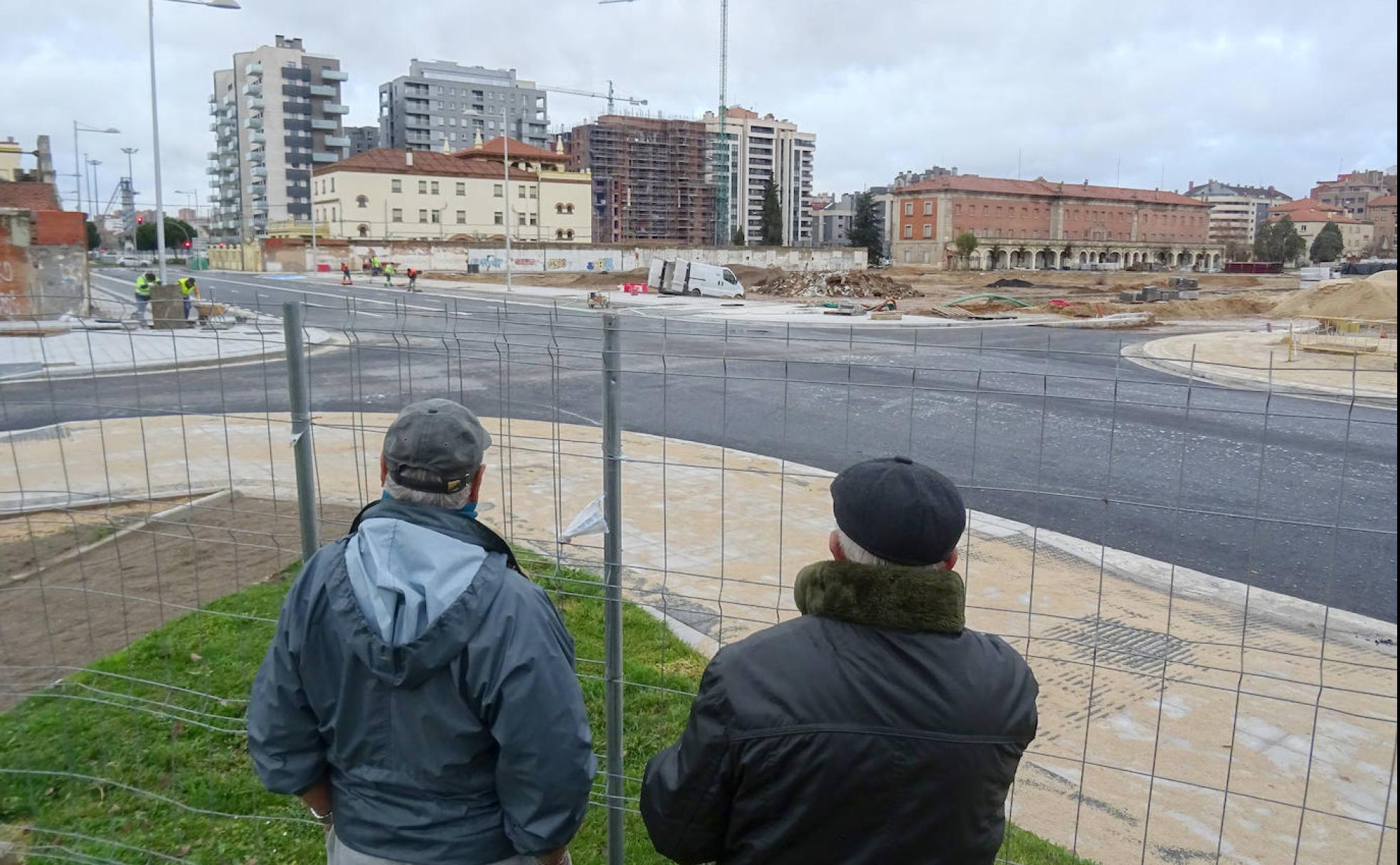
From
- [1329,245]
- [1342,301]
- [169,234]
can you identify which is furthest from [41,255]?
[1329,245]

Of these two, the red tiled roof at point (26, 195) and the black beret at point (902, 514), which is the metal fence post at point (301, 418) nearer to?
the black beret at point (902, 514)

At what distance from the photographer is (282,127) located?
115m

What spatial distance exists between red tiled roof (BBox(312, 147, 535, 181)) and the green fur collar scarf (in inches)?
3642

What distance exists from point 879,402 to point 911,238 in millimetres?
105261

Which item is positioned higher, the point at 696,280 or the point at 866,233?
the point at 866,233

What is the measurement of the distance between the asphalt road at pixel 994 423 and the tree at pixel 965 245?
83084mm

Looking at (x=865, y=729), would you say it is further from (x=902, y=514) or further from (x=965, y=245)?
(x=965, y=245)

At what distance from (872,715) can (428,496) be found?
118cm

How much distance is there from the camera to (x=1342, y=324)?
25.1 meters

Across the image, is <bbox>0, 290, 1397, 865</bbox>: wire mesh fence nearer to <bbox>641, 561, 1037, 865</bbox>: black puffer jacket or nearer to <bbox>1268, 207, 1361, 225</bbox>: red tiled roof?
<bbox>641, 561, 1037, 865</bbox>: black puffer jacket

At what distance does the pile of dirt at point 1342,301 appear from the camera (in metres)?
25.7

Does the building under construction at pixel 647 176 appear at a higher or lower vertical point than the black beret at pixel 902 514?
higher

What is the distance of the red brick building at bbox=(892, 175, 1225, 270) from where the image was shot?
112 m

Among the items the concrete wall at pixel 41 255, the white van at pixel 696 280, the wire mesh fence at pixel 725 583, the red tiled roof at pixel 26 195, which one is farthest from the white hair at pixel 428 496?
the white van at pixel 696 280
